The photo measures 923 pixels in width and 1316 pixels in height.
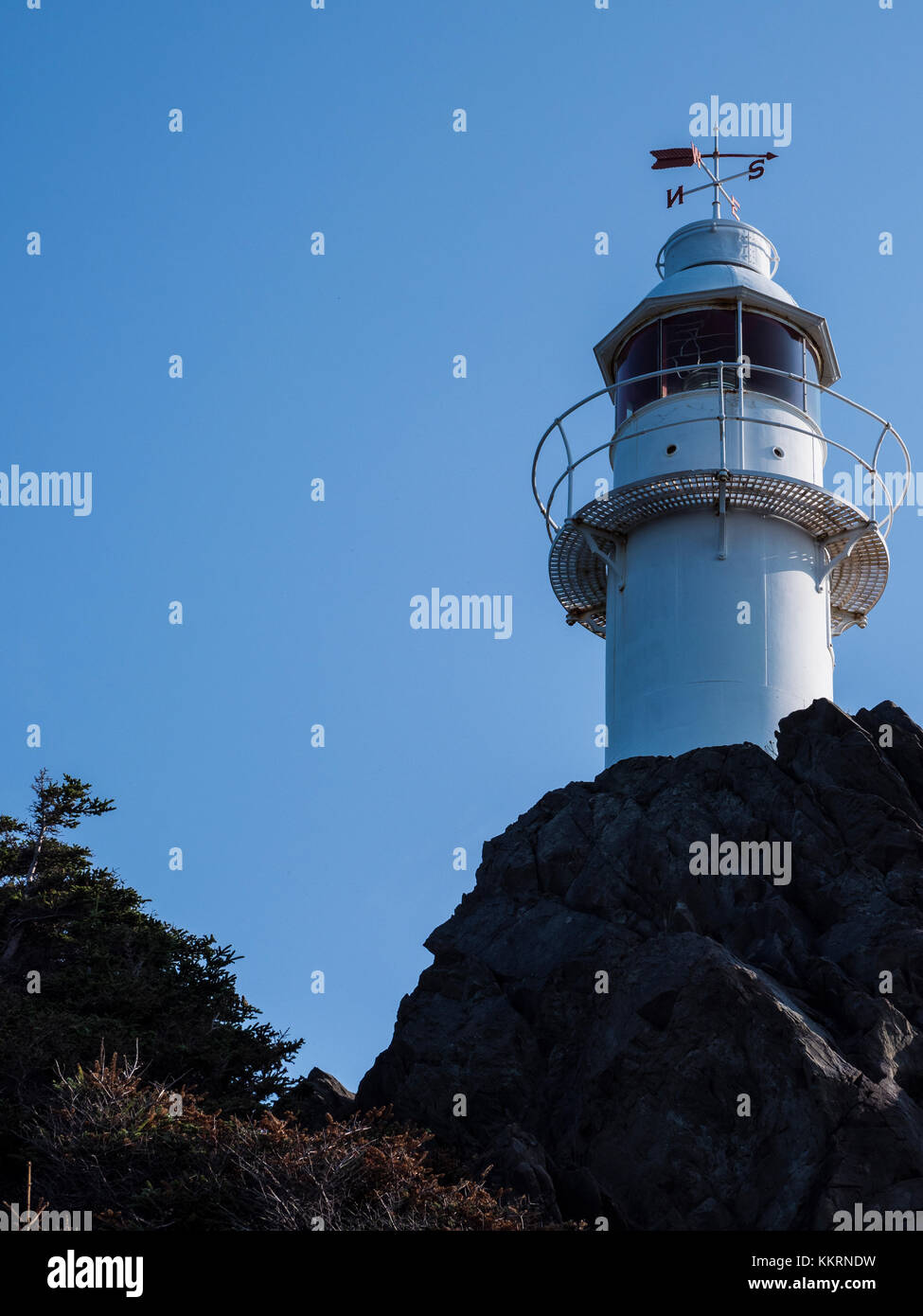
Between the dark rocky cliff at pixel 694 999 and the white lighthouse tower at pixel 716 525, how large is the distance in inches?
80.2

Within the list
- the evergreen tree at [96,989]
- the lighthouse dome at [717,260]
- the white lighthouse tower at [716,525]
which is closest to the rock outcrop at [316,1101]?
the evergreen tree at [96,989]

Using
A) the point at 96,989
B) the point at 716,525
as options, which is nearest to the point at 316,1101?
the point at 96,989

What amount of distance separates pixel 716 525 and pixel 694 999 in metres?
12.6

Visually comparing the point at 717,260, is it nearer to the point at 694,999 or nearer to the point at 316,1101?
the point at 694,999

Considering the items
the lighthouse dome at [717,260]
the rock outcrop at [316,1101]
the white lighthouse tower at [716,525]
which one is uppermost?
the lighthouse dome at [717,260]

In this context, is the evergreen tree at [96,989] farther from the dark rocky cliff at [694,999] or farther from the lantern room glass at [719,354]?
the lantern room glass at [719,354]

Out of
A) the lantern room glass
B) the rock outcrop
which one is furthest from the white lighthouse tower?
the rock outcrop

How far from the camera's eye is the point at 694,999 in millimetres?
20609

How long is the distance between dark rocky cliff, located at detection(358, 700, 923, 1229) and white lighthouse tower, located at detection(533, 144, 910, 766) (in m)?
2.04

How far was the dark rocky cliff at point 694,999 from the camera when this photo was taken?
64.1ft

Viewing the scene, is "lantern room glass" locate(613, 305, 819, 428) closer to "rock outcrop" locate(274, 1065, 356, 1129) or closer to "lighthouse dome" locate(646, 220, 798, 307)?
"lighthouse dome" locate(646, 220, 798, 307)

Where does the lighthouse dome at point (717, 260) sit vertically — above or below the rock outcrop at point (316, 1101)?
above

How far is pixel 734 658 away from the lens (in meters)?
29.2

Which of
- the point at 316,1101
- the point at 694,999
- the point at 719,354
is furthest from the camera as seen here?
the point at 719,354
